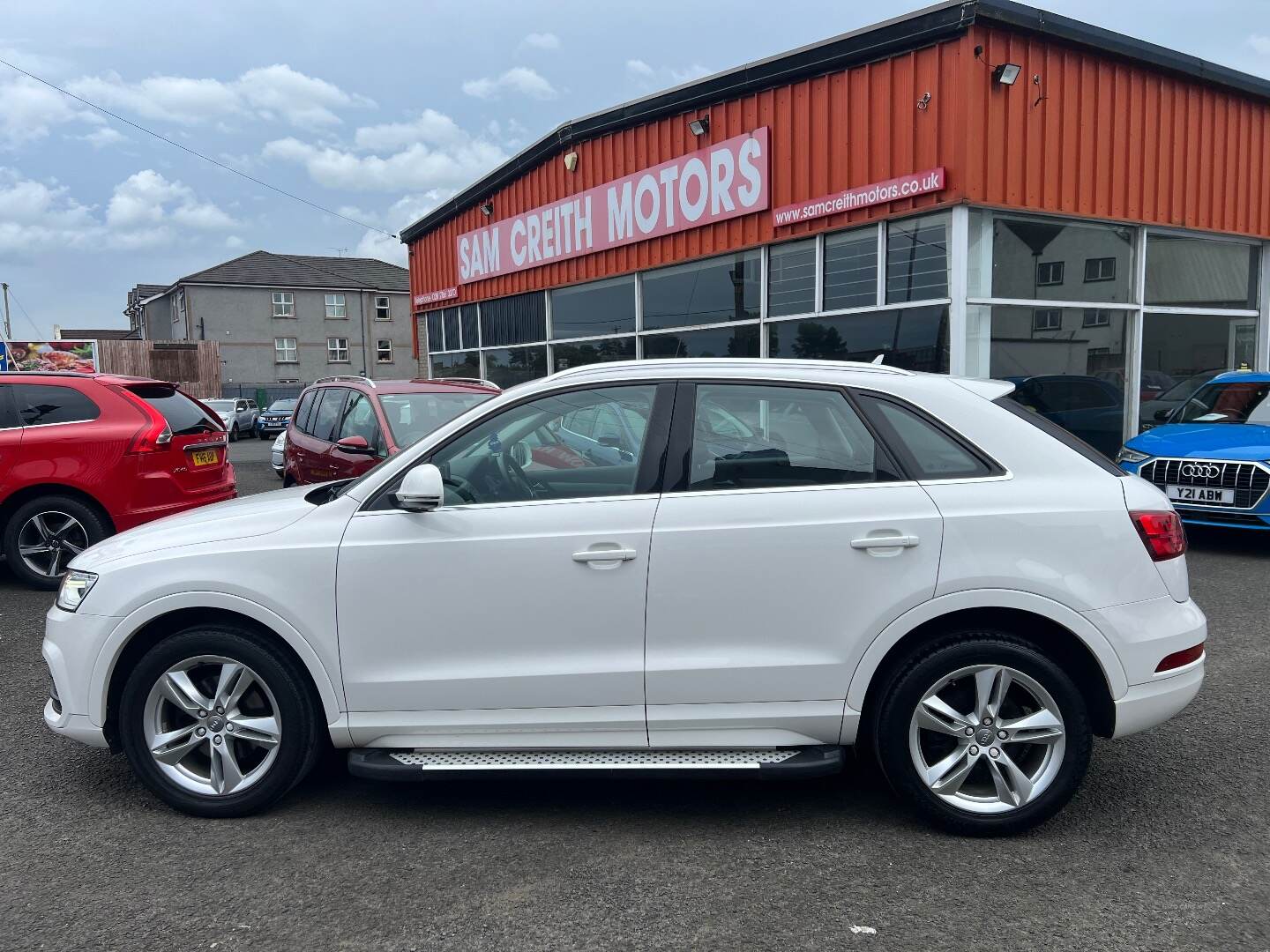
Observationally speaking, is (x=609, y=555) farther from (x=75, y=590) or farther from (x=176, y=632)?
(x=75, y=590)

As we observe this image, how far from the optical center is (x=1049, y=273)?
10.4 meters

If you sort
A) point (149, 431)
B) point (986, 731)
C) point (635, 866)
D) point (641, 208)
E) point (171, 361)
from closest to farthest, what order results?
point (635, 866) → point (986, 731) → point (149, 431) → point (641, 208) → point (171, 361)

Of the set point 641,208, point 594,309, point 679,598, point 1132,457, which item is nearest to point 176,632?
point 679,598

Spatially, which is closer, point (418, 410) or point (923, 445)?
point (923, 445)

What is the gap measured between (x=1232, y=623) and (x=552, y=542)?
16.0 feet

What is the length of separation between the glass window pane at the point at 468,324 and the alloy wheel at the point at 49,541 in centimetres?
1240

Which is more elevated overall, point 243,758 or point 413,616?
point 413,616

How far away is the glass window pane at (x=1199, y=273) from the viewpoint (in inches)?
463

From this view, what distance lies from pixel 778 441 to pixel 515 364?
15.0 meters

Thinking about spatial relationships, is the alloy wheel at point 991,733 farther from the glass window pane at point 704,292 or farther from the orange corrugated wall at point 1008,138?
the glass window pane at point 704,292

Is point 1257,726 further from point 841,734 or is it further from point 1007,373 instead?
point 1007,373

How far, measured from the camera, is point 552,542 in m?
3.24

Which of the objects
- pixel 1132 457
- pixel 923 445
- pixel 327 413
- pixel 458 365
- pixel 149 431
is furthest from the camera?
pixel 458 365

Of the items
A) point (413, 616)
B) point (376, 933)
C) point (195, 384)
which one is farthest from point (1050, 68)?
point (195, 384)
